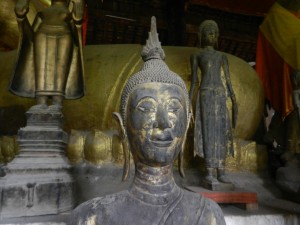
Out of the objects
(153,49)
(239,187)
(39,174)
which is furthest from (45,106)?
(239,187)

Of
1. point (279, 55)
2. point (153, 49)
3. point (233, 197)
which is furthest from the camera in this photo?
point (279, 55)

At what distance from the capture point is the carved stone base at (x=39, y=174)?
74.7 inches

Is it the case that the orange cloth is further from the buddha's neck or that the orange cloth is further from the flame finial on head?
the buddha's neck

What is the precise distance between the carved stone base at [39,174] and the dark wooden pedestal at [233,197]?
2.75 feet

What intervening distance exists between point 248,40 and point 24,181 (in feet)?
14.8

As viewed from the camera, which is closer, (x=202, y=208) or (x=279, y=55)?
(x=202, y=208)

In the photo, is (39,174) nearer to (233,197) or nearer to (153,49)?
(153,49)

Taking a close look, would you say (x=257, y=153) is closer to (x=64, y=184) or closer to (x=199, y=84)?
(x=199, y=84)

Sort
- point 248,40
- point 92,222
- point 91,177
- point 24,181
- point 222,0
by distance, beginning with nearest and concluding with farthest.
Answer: point 92,222
point 24,181
point 91,177
point 222,0
point 248,40

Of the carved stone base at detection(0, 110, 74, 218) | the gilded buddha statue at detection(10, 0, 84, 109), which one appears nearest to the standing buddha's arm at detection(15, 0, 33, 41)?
the gilded buddha statue at detection(10, 0, 84, 109)

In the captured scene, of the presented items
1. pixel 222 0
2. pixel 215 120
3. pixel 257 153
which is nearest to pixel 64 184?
pixel 215 120

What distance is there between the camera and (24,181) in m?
1.94

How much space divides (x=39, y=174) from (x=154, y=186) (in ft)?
3.41

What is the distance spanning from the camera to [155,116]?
3.85 feet
